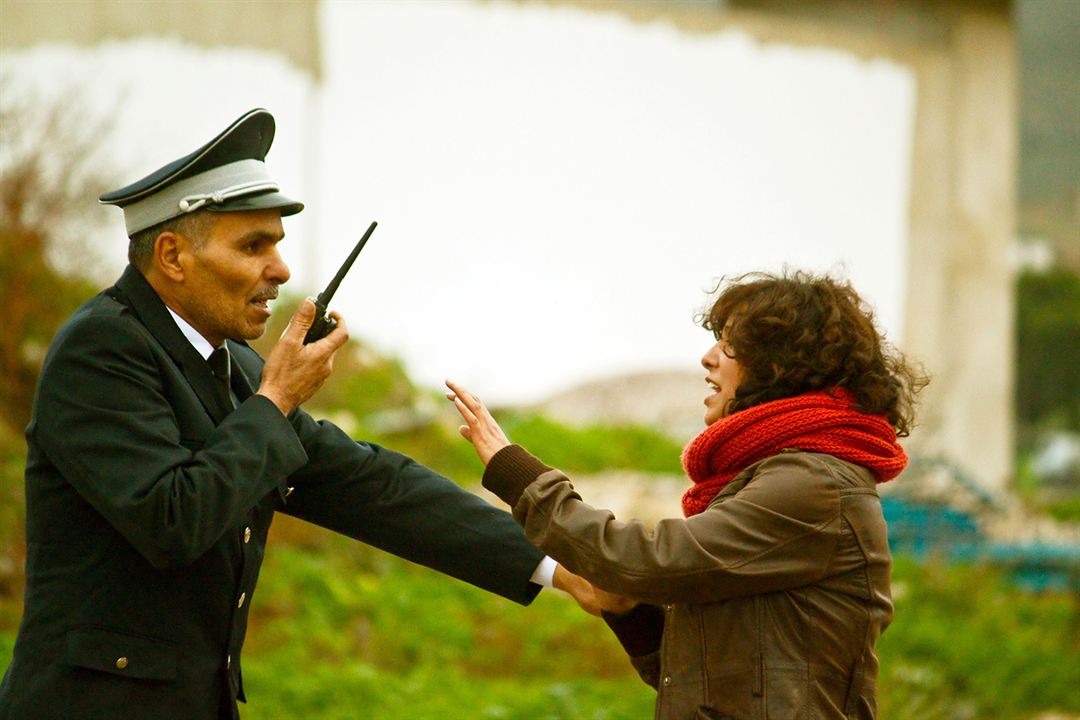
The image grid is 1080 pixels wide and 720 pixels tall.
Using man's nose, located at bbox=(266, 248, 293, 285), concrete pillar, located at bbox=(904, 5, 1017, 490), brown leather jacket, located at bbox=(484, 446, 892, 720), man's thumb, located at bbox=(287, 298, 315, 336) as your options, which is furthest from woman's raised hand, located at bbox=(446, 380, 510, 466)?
concrete pillar, located at bbox=(904, 5, 1017, 490)

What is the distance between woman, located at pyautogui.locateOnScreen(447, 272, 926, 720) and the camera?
2.63m

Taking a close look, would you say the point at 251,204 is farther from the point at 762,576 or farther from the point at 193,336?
the point at 762,576

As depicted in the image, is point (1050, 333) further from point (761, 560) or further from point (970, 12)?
point (761, 560)

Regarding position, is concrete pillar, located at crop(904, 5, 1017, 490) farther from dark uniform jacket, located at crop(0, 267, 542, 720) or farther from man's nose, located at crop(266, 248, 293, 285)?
dark uniform jacket, located at crop(0, 267, 542, 720)

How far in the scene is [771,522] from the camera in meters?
2.63

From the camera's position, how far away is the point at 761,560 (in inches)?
103

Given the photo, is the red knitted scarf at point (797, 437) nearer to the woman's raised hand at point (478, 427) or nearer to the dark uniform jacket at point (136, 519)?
the woman's raised hand at point (478, 427)

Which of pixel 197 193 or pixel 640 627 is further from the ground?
pixel 197 193

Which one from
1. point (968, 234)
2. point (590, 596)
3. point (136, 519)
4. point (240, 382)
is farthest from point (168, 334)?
point (968, 234)

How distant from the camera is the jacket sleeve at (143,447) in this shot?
2641mm

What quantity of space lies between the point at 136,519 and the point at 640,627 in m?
1.15

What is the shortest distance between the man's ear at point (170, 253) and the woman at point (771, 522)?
77 cm

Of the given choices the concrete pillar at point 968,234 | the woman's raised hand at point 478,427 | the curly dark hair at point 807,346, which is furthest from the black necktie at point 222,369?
the concrete pillar at point 968,234

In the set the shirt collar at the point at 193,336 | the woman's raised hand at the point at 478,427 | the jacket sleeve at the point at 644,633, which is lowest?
the jacket sleeve at the point at 644,633
